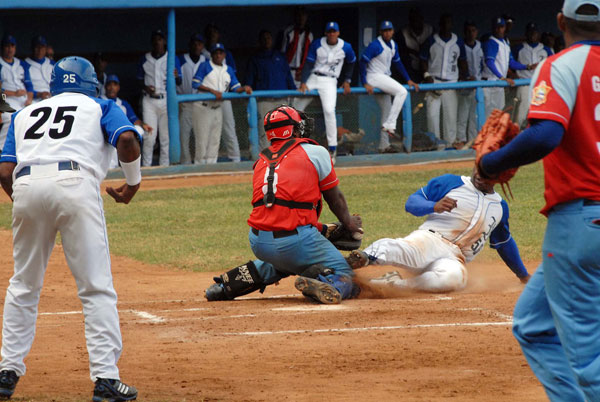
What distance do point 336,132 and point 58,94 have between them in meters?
12.1

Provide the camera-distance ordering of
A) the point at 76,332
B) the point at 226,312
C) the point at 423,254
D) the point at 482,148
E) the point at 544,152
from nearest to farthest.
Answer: the point at 544,152 < the point at 482,148 < the point at 76,332 < the point at 226,312 < the point at 423,254

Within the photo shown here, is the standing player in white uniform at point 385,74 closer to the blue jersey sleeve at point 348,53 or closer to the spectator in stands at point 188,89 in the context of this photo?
the blue jersey sleeve at point 348,53

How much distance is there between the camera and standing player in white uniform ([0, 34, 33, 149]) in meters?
15.5

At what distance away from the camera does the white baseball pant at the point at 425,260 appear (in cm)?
757

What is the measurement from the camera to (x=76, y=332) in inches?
263

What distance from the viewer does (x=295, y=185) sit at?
23.9ft

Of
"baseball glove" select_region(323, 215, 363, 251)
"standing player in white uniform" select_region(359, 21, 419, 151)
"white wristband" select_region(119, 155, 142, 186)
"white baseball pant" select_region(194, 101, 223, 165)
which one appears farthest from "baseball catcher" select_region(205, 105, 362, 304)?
"standing player in white uniform" select_region(359, 21, 419, 151)

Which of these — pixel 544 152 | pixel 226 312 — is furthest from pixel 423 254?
pixel 544 152

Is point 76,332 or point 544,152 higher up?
point 544,152

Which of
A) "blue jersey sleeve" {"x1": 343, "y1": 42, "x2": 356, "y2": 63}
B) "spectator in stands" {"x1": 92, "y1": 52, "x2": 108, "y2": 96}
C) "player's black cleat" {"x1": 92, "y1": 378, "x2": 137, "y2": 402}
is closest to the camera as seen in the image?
"player's black cleat" {"x1": 92, "y1": 378, "x2": 137, "y2": 402}

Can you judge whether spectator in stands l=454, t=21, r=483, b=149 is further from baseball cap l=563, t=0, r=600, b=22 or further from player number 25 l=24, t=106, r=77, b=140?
baseball cap l=563, t=0, r=600, b=22

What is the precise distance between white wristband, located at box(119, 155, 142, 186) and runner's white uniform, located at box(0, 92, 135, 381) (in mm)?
114

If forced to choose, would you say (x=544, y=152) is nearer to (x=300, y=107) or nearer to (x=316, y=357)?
(x=316, y=357)

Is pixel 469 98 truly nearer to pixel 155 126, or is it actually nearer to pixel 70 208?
pixel 155 126
